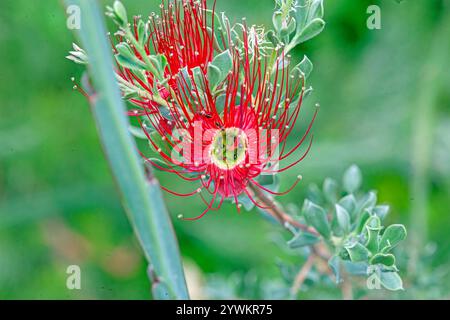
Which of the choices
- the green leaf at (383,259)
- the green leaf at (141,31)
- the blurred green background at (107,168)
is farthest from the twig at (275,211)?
the blurred green background at (107,168)

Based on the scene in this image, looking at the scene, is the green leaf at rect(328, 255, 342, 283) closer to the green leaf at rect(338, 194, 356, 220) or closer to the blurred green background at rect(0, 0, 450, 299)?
the green leaf at rect(338, 194, 356, 220)

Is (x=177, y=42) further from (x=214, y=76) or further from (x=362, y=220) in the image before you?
(x=362, y=220)

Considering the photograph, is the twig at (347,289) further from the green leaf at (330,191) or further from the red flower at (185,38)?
the red flower at (185,38)

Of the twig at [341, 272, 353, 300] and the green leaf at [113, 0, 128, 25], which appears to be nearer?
the green leaf at [113, 0, 128, 25]

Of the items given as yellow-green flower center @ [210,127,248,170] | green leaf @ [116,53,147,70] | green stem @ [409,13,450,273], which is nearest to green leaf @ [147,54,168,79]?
green leaf @ [116,53,147,70]

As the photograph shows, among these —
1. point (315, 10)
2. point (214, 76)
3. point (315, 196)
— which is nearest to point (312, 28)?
point (315, 10)

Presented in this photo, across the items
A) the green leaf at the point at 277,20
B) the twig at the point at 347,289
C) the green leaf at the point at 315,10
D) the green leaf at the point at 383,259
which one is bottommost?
the twig at the point at 347,289
